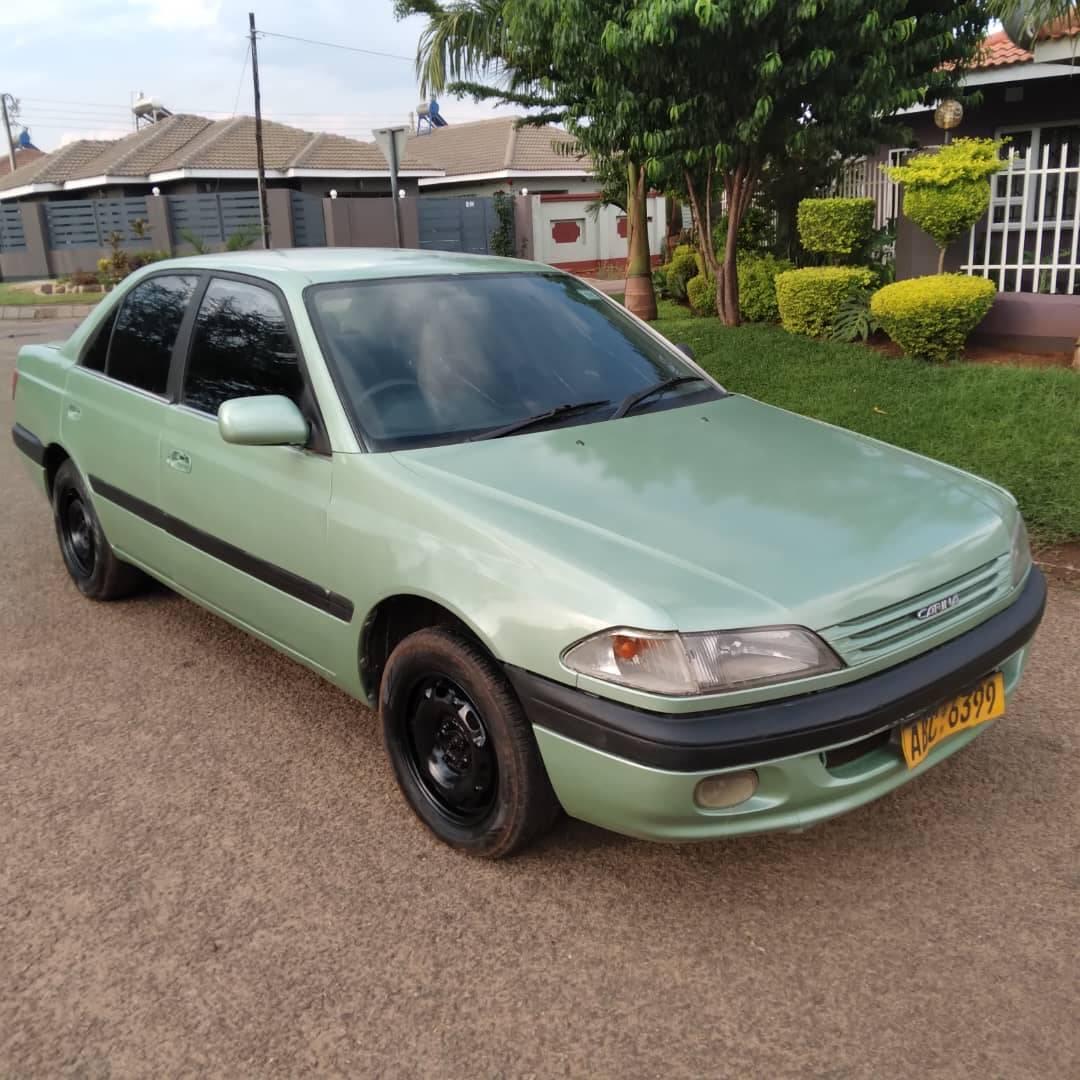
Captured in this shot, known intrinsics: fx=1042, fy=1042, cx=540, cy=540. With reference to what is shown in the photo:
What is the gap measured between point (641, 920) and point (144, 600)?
3194mm

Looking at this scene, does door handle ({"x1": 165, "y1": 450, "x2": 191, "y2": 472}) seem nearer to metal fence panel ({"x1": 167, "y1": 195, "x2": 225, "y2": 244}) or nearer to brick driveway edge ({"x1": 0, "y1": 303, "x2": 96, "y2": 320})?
brick driveway edge ({"x1": 0, "y1": 303, "x2": 96, "y2": 320})

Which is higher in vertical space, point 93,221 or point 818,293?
point 93,221

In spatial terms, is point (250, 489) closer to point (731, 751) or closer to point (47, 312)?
point (731, 751)

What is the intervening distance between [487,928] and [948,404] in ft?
19.9

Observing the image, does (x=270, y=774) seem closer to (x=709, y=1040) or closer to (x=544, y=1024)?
(x=544, y=1024)

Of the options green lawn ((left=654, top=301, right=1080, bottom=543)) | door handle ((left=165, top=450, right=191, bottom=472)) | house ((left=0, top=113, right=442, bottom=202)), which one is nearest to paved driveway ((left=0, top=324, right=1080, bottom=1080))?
door handle ((left=165, top=450, right=191, bottom=472))

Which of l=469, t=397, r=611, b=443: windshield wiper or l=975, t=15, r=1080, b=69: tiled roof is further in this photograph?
l=975, t=15, r=1080, b=69: tiled roof

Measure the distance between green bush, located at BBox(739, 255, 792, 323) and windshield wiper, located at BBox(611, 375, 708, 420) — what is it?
295 inches

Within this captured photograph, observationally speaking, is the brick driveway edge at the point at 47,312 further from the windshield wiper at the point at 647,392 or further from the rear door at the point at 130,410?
the windshield wiper at the point at 647,392

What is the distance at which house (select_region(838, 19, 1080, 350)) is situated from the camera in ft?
30.5

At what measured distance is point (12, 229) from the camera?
33.9 meters

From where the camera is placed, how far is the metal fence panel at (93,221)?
31.7 metres

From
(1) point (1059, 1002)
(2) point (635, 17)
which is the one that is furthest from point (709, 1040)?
(2) point (635, 17)

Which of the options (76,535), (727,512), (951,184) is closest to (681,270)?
Answer: (951,184)
